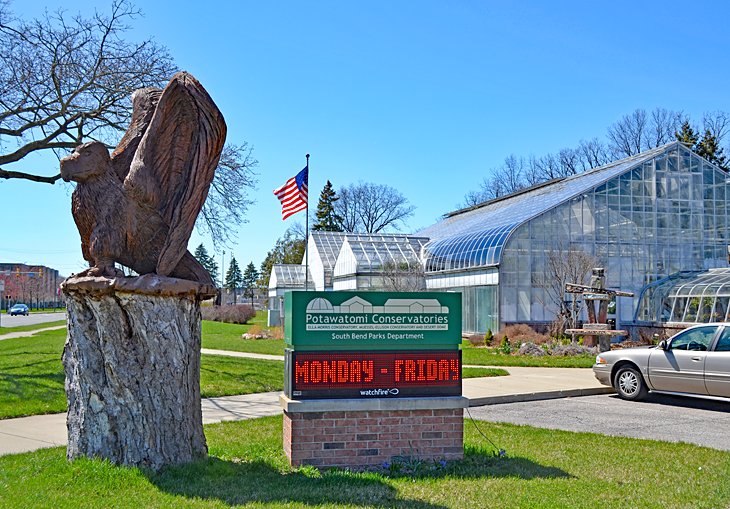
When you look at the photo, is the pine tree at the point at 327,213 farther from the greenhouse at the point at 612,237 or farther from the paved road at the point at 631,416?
the paved road at the point at 631,416

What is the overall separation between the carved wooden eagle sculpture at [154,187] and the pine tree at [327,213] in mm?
66113

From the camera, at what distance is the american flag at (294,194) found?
25117 mm

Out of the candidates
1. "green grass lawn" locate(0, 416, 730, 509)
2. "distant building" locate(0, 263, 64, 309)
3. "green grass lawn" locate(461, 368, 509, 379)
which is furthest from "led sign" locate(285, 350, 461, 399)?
"distant building" locate(0, 263, 64, 309)

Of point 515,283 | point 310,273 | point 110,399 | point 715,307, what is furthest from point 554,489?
point 310,273

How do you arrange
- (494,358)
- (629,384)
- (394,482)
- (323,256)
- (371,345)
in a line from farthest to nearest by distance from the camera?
1. (323,256)
2. (494,358)
3. (629,384)
4. (371,345)
5. (394,482)

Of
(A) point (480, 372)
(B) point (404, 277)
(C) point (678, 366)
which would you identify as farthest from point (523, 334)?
(C) point (678, 366)

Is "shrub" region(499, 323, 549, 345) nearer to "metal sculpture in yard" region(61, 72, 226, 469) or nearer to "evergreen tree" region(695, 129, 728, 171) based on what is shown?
"metal sculpture in yard" region(61, 72, 226, 469)

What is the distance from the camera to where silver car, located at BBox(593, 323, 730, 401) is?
1233 cm

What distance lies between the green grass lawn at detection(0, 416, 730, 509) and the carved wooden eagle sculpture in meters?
1.87

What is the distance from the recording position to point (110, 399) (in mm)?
6539

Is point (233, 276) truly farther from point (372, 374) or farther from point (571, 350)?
point (372, 374)

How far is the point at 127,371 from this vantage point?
6539 mm

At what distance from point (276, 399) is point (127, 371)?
6934 mm

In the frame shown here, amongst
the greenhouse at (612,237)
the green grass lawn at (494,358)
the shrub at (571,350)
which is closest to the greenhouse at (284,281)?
the greenhouse at (612,237)
